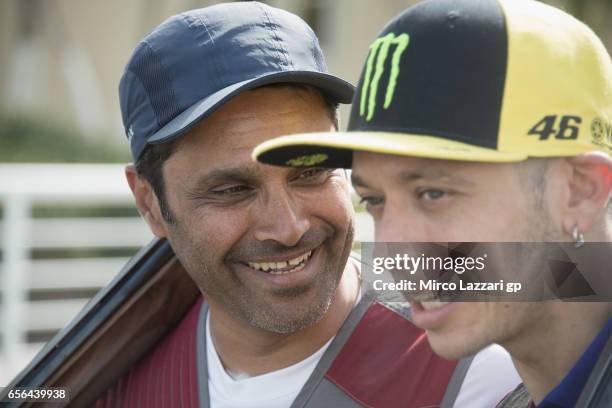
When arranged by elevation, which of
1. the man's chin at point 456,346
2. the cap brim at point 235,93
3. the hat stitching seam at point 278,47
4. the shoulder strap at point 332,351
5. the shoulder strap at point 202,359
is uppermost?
the hat stitching seam at point 278,47

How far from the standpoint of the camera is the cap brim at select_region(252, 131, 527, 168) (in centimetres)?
151

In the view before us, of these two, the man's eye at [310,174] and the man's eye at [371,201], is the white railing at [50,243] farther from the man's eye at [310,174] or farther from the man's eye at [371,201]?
the man's eye at [371,201]

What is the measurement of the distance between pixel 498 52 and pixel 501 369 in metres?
0.94

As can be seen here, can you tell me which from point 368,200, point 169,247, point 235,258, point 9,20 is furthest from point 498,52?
point 9,20

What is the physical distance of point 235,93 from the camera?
7.55ft

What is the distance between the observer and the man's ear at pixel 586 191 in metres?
1.55

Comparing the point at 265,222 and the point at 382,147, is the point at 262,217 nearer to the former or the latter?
the point at 265,222

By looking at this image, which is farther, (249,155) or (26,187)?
(26,187)

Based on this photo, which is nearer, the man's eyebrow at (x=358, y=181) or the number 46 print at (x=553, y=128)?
the number 46 print at (x=553, y=128)

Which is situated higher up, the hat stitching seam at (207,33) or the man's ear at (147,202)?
the hat stitching seam at (207,33)

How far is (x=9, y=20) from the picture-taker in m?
12.7

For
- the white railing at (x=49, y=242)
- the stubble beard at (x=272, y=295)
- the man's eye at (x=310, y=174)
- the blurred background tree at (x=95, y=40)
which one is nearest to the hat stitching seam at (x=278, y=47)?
the man's eye at (x=310, y=174)

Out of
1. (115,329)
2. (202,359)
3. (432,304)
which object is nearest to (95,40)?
(115,329)

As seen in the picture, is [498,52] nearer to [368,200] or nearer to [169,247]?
[368,200]
